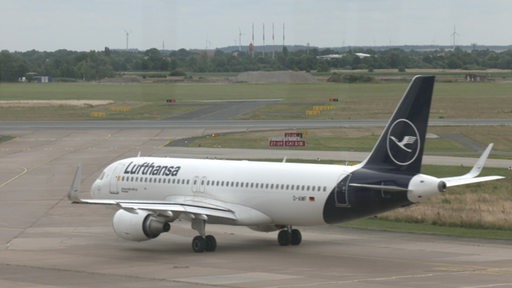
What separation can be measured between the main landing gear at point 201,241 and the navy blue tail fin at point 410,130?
7656mm

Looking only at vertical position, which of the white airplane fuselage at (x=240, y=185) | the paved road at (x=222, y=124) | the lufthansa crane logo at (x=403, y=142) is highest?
the lufthansa crane logo at (x=403, y=142)

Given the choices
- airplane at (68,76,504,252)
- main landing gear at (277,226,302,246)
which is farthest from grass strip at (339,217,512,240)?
main landing gear at (277,226,302,246)

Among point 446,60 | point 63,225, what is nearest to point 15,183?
point 63,225

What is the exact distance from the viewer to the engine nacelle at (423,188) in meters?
41.4

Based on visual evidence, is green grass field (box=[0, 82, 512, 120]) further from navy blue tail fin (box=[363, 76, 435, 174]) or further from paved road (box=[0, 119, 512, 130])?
navy blue tail fin (box=[363, 76, 435, 174])

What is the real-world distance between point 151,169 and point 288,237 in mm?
7512

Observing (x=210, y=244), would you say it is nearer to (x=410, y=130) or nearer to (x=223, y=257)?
(x=223, y=257)

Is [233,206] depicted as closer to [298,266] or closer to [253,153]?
[298,266]

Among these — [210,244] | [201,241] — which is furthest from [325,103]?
[201,241]

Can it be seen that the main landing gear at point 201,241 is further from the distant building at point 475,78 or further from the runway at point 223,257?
the distant building at point 475,78

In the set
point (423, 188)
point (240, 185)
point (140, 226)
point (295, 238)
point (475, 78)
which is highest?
point (423, 188)

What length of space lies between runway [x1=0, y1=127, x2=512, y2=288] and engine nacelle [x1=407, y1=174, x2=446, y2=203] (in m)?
2.51

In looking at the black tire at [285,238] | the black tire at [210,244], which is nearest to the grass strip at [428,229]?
the black tire at [285,238]

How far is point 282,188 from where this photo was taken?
1772 inches
